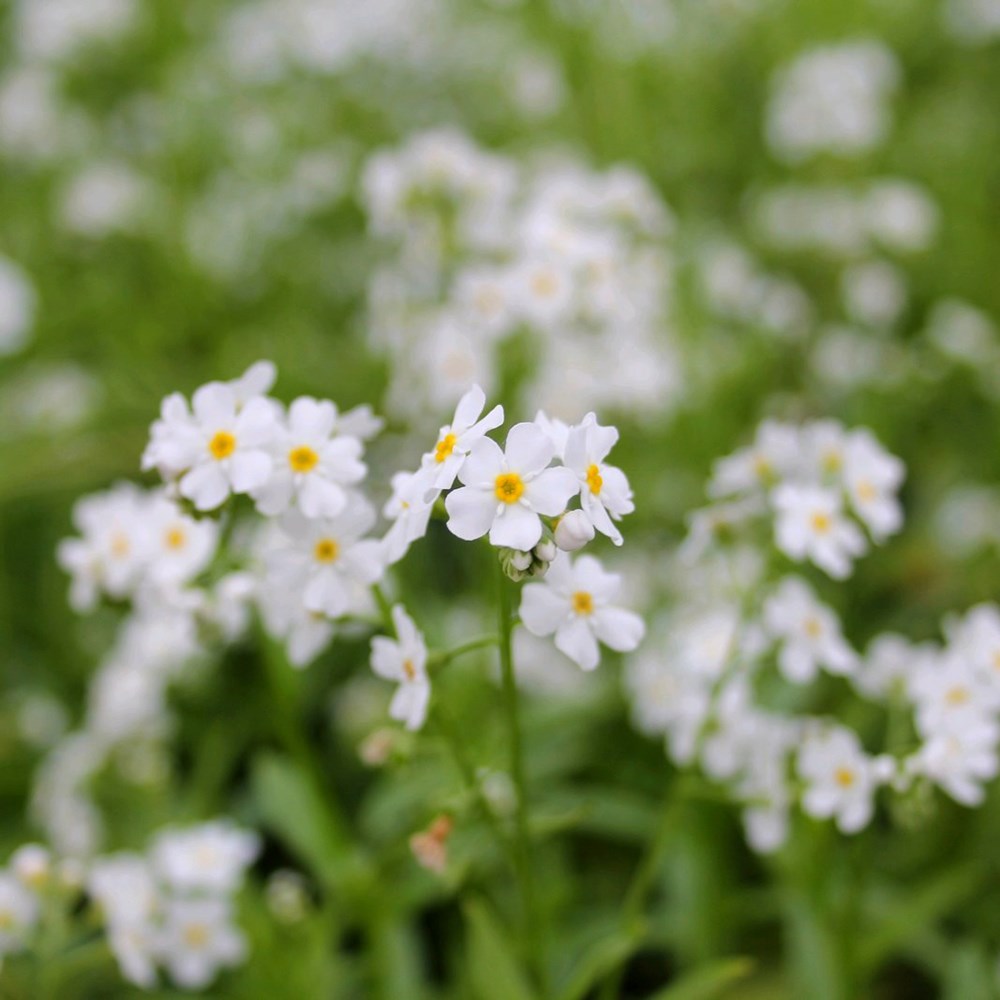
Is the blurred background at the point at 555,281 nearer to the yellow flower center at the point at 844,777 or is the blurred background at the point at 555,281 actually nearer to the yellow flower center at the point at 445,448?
the yellow flower center at the point at 844,777

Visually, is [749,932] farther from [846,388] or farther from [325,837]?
[846,388]

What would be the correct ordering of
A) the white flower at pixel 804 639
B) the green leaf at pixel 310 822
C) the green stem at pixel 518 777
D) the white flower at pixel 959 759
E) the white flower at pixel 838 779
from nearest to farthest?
the green stem at pixel 518 777, the white flower at pixel 959 759, the white flower at pixel 838 779, the white flower at pixel 804 639, the green leaf at pixel 310 822

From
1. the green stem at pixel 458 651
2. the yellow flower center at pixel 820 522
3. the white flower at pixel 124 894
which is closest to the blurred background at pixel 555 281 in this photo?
the white flower at pixel 124 894

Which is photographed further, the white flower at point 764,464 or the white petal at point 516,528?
the white flower at point 764,464

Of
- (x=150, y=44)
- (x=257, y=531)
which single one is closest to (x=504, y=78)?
(x=150, y=44)

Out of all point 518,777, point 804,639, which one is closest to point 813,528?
point 804,639

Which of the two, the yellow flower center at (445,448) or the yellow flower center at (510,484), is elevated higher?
the yellow flower center at (445,448)
